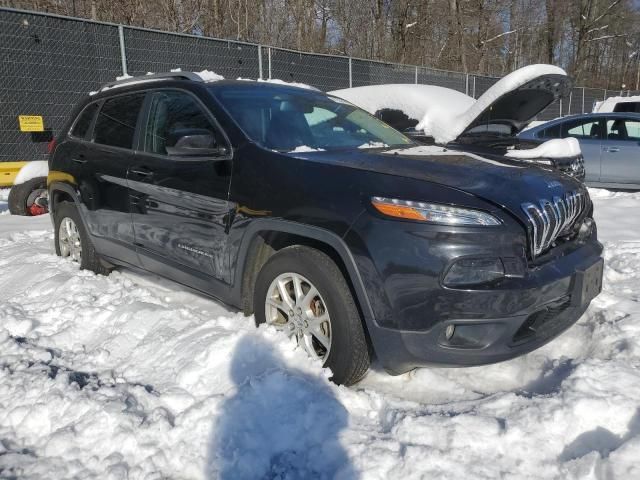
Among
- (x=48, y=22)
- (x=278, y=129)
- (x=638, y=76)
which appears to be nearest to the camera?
(x=278, y=129)

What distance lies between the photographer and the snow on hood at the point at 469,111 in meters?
5.98

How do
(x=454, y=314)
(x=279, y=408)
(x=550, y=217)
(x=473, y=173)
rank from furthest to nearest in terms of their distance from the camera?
(x=473, y=173), (x=550, y=217), (x=279, y=408), (x=454, y=314)

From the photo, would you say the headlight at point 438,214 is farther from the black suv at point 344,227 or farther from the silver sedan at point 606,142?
the silver sedan at point 606,142

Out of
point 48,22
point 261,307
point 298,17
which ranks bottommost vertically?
point 261,307

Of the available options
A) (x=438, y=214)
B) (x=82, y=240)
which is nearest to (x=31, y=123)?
(x=82, y=240)

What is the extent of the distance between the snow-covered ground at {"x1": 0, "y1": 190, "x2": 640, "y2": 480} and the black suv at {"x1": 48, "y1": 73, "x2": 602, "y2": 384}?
24 cm

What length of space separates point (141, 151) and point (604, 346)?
320 centimetres

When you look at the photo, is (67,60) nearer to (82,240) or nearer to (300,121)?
(82,240)

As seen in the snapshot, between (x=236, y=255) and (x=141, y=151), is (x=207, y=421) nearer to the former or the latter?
(x=236, y=255)

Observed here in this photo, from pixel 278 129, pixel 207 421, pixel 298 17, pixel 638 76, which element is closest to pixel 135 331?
pixel 207 421

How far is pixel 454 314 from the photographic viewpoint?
92.5 inches

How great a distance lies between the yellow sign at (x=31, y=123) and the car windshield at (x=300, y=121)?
24.1 ft

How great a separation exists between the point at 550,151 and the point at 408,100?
1.88 metres

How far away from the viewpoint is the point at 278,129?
3.31 m
